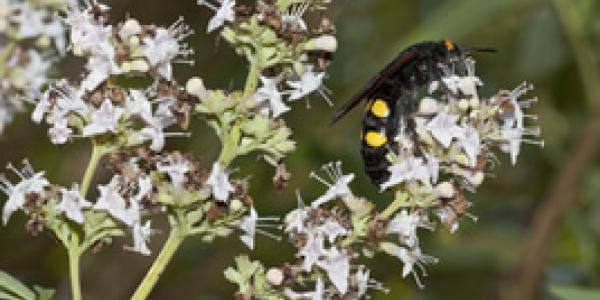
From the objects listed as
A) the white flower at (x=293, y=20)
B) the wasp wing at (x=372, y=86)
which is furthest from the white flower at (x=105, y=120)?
the wasp wing at (x=372, y=86)

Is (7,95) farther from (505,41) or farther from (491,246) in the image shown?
(505,41)

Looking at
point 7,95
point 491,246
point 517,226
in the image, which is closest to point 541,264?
point 491,246

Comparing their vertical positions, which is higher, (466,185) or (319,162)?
(319,162)

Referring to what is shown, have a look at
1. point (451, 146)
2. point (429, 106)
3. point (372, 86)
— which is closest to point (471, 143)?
point (451, 146)

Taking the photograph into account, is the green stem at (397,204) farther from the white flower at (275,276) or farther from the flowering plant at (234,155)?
the white flower at (275,276)

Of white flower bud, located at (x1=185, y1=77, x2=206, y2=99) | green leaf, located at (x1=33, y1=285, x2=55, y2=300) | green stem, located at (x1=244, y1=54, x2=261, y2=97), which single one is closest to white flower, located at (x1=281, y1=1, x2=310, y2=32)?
green stem, located at (x1=244, y1=54, x2=261, y2=97)

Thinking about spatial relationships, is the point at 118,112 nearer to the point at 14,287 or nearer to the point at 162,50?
the point at 162,50
